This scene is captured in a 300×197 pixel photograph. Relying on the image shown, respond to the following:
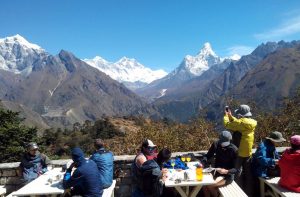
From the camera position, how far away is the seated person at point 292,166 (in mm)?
7375

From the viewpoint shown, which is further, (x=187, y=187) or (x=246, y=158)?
(x=246, y=158)

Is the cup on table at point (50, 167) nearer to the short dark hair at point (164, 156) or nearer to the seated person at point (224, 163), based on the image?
the short dark hair at point (164, 156)

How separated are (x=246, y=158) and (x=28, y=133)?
20.9m

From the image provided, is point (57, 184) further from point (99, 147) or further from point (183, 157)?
point (183, 157)

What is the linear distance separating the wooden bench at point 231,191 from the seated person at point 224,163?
9 cm

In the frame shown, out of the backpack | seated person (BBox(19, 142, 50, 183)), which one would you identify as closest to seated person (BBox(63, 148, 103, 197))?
the backpack

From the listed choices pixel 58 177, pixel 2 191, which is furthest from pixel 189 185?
pixel 2 191

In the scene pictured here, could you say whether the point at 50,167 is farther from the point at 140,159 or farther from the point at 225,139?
the point at 225,139

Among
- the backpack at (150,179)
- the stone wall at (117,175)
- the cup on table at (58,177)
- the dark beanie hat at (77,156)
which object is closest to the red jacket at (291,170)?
the backpack at (150,179)

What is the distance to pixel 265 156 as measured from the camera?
335 inches

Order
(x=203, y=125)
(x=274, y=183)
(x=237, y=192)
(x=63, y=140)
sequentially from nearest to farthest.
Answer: (x=237, y=192)
(x=274, y=183)
(x=203, y=125)
(x=63, y=140)

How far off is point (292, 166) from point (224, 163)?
1384 millimetres

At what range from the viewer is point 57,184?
8070 mm

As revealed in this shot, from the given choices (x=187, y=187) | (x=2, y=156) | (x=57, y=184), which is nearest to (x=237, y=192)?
(x=187, y=187)
